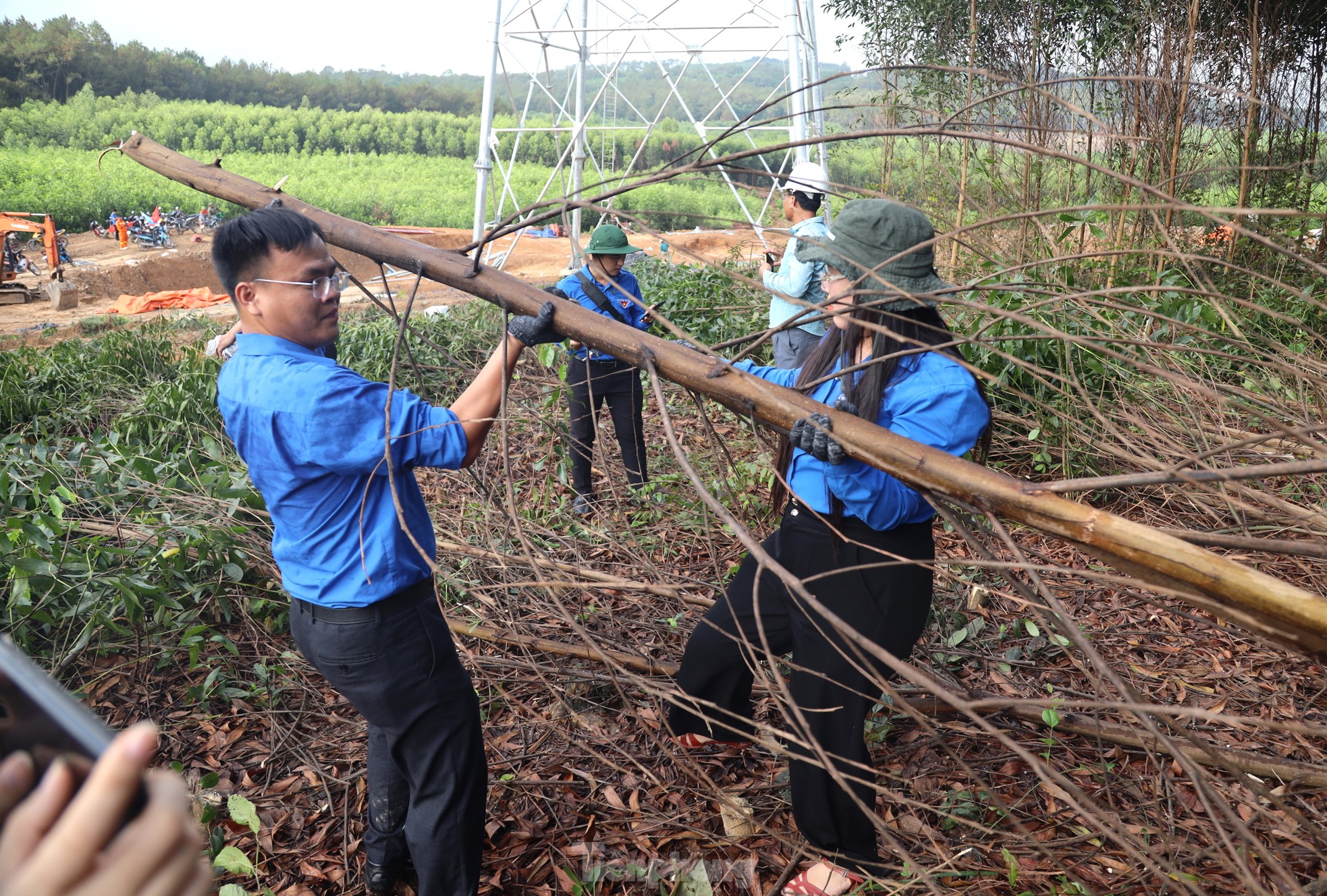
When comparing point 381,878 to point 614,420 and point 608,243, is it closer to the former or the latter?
point 614,420

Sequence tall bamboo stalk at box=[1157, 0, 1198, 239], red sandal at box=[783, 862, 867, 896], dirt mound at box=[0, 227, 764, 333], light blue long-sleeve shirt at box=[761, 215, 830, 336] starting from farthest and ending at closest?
dirt mound at box=[0, 227, 764, 333], tall bamboo stalk at box=[1157, 0, 1198, 239], light blue long-sleeve shirt at box=[761, 215, 830, 336], red sandal at box=[783, 862, 867, 896]

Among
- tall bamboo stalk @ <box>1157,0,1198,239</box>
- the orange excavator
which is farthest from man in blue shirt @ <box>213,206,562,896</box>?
the orange excavator

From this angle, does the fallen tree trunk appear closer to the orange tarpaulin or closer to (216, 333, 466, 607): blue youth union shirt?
(216, 333, 466, 607): blue youth union shirt

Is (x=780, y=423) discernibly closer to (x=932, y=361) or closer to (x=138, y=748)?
(x=932, y=361)

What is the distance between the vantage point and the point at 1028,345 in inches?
177

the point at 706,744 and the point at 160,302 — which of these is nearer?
the point at 706,744

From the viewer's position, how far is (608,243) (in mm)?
4480

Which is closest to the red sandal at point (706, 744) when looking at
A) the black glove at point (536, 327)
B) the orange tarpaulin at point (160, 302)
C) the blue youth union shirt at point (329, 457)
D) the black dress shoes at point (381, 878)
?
the black dress shoes at point (381, 878)

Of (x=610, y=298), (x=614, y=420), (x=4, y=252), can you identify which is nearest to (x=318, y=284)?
(x=610, y=298)

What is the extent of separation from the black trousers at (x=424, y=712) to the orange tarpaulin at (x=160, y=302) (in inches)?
525

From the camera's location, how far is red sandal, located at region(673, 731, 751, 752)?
2547 mm

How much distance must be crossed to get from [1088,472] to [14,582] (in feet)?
15.3

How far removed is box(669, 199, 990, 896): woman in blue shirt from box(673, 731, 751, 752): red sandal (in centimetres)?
48

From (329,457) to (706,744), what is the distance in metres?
1.56
